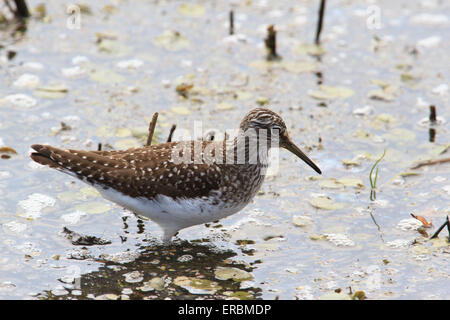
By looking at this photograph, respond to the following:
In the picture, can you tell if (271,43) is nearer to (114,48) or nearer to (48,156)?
(114,48)

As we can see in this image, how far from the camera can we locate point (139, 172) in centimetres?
812

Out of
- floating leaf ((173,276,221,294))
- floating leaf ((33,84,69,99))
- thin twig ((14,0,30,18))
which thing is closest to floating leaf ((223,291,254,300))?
floating leaf ((173,276,221,294))

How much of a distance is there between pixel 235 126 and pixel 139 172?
3.42 m

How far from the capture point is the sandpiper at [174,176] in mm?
8047

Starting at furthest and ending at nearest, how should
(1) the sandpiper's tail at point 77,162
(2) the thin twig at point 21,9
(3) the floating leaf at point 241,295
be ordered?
(2) the thin twig at point 21,9 < (1) the sandpiper's tail at point 77,162 < (3) the floating leaf at point 241,295

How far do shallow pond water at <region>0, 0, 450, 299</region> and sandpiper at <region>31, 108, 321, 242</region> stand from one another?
0.63 m

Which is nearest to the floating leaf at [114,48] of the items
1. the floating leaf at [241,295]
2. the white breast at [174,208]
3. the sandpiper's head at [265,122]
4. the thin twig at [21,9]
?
the thin twig at [21,9]

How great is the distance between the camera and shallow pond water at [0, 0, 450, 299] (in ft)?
26.0

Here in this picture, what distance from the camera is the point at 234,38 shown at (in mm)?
13844

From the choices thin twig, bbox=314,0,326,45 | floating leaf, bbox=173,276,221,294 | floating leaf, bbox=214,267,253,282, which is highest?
thin twig, bbox=314,0,326,45

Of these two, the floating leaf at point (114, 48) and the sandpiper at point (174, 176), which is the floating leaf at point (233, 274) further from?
the floating leaf at point (114, 48)

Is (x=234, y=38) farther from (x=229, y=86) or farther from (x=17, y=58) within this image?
(x=17, y=58)

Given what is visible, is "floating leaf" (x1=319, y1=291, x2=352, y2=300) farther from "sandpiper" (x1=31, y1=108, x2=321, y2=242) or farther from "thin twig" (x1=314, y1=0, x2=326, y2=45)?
"thin twig" (x1=314, y1=0, x2=326, y2=45)

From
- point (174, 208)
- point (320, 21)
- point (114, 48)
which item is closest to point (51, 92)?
point (114, 48)
